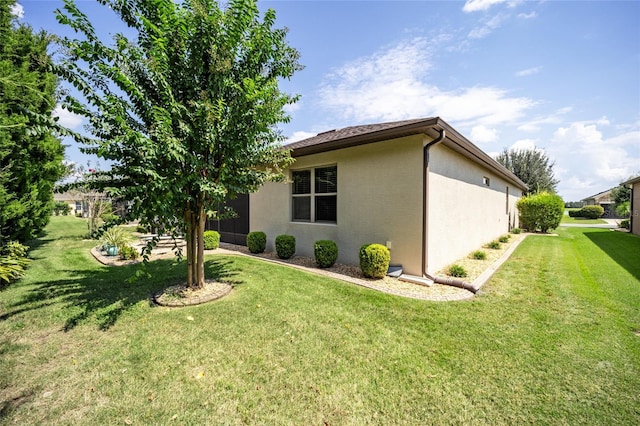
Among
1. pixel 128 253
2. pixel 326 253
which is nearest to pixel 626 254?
pixel 326 253

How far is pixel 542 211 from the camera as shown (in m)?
15.1

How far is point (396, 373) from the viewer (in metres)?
2.64

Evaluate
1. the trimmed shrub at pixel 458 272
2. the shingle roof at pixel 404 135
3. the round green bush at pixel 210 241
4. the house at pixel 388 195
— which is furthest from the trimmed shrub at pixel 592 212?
the round green bush at pixel 210 241

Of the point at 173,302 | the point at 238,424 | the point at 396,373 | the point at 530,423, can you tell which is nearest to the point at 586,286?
the point at 530,423

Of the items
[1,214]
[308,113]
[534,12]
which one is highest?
[534,12]

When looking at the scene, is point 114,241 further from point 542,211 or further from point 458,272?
point 542,211

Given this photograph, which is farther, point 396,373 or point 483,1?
point 483,1

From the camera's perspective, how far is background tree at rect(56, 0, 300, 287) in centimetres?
361

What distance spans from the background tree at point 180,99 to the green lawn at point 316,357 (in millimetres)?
1654

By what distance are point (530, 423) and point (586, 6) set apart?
9.57 m

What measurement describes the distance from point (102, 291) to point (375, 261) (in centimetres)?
535

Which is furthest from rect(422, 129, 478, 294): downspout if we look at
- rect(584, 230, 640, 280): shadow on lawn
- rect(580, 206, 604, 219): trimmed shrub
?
rect(580, 206, 604, 219): trimmed shrub

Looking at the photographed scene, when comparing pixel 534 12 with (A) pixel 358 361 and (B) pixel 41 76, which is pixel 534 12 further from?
(B) pixel 41 76

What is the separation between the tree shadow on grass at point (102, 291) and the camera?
390cm
